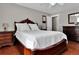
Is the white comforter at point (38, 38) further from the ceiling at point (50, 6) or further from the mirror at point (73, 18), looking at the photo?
the ceiling at point (50, 6)

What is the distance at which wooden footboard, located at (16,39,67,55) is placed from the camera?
148 cm

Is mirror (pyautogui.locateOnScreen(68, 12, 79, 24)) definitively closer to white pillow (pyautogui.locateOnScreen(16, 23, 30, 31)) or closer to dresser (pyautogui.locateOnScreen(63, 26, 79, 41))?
dresser (pyautogui.locateOnScreen(63, 26, 79, 41))

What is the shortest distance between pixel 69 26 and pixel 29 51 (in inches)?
30.2

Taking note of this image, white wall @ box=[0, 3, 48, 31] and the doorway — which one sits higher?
white wall @ box=[0, 3, 48, 31]

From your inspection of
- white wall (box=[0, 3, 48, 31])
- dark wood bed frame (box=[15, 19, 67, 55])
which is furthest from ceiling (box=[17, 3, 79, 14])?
dark wood bed frame (box=[15, 19, 67, 55])

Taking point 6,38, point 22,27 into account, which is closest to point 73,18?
point 22,27

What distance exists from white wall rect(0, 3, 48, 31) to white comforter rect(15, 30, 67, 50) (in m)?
0.20

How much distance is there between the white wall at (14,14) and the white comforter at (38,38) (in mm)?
199

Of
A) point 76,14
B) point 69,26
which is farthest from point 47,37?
point 76,14

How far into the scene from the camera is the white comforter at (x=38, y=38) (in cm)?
145

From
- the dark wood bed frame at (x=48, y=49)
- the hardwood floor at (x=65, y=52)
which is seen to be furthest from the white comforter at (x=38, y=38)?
the hardwood floor at (x=65, y=52)

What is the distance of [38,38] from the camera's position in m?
1.47

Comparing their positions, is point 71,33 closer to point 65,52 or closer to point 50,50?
point 65,52
